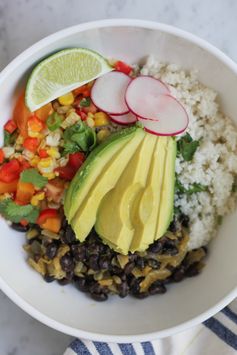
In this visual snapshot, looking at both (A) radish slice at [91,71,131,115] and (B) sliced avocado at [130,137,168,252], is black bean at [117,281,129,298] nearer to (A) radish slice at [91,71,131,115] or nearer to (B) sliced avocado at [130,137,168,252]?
(B) sliced avocado at [130,137,168,252]

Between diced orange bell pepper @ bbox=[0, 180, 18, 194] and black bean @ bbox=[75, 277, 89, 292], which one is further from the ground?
diced orange bell pepper @ bbox=[0, 180, 18, 194]

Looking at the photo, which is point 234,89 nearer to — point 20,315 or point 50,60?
point 50,60

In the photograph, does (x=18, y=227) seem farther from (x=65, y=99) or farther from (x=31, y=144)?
(x=65, y=99)

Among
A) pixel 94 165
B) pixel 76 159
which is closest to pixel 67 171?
pixel 76 159

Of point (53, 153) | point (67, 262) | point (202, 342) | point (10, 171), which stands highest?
point (53, 153)

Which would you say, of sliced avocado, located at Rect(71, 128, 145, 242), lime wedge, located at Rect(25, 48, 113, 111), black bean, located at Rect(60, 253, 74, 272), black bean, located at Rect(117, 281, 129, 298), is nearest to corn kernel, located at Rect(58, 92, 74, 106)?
lime wedge, located at Rect(25, 48, 113, 111)

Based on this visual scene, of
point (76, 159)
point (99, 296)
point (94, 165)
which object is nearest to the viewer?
point (94, 165)

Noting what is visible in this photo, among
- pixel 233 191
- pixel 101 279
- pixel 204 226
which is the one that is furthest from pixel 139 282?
pixel 233 191
